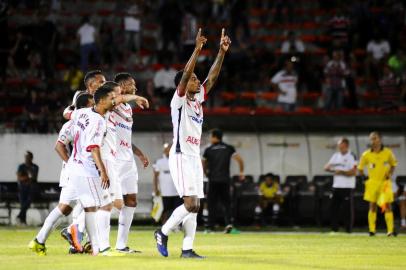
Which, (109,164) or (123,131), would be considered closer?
(109,164)

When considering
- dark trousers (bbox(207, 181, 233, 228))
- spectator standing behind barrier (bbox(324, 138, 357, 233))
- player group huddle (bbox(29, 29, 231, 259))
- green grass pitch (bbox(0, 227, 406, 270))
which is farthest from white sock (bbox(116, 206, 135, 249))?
spectator standing behind barrier (bbox(324, 138, 357, 233))

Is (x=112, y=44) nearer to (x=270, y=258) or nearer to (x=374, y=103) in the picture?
(x=374, y=103)

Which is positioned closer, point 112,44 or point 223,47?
point 223,47

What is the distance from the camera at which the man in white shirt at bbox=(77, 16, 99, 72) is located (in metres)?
33.0

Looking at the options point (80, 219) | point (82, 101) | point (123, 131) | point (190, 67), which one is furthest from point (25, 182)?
point (190, 67)

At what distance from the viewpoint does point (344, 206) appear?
24297 mm

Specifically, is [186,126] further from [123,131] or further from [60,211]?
[60,211]

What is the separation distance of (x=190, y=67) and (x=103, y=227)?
2.38 metres

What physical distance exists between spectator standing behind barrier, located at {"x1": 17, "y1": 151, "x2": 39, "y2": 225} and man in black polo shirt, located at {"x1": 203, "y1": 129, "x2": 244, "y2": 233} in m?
4.74

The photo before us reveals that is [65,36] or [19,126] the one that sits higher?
[65,36]

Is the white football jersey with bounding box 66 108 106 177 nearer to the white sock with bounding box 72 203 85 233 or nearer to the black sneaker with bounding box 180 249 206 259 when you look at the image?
the white sock with bounding box 72 203 85 233

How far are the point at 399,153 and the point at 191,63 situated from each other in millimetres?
15205

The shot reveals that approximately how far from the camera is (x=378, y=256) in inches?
593

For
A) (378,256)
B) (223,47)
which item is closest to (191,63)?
(223,47)
